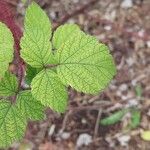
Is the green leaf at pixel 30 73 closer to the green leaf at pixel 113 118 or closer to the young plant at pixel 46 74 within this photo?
the young plant at pixel 46 74

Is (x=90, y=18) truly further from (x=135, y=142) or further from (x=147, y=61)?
(x=135, y=142)

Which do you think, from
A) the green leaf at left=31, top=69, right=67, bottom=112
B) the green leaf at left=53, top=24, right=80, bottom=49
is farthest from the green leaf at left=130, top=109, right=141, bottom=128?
the green leaf at left=31, top=69, right=67, bottom=112

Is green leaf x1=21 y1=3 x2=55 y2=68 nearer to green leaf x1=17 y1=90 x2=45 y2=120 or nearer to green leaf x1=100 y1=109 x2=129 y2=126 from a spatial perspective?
green leaf x1=17 y1=90 x2=45 y2=120

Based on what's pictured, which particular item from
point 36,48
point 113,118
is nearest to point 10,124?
point 36,48

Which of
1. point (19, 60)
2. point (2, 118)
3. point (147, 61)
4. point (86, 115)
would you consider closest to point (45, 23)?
point (19, 60)

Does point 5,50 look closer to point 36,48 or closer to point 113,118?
point 36,48
